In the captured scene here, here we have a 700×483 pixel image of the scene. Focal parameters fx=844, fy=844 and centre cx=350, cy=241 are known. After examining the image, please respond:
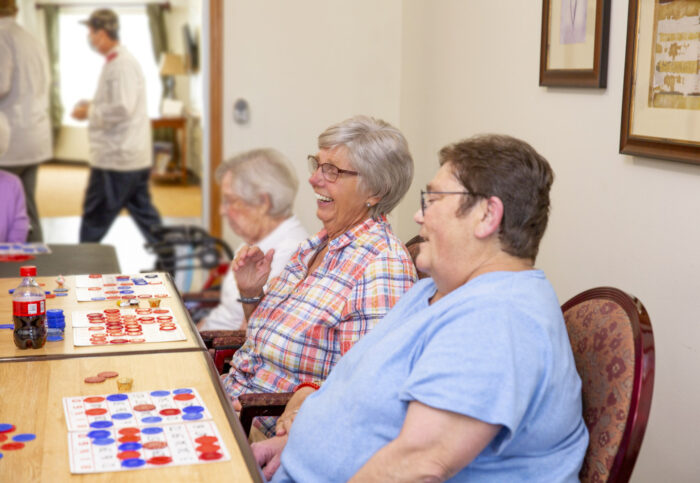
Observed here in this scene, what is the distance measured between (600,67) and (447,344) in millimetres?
1356

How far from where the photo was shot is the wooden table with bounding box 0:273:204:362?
184cm

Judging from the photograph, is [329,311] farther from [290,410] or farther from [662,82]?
[662,82]

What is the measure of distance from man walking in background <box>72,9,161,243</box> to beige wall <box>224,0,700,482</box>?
1.21 m

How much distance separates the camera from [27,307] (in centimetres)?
183

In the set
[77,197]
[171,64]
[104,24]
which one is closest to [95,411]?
[104,24]

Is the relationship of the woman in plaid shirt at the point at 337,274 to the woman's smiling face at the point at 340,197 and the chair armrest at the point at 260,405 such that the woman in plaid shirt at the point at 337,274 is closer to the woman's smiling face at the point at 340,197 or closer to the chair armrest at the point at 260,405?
the woman's smiling face at the point at 340,197

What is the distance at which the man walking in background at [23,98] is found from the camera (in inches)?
193

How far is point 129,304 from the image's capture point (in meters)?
2.26

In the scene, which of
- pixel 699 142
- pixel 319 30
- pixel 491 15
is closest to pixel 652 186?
pixel 699 142

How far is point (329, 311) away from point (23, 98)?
3768mm

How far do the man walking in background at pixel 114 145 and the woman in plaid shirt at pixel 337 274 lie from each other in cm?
317

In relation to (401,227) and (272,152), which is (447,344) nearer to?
(272,152)

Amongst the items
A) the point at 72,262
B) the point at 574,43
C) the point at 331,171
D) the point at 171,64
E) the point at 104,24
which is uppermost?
the point at 104,24

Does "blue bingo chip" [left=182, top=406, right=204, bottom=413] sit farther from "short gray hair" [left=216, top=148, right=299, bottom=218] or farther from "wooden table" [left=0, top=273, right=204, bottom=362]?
"short gray hair" [left=216, top=148, right=299, bottom=218]
